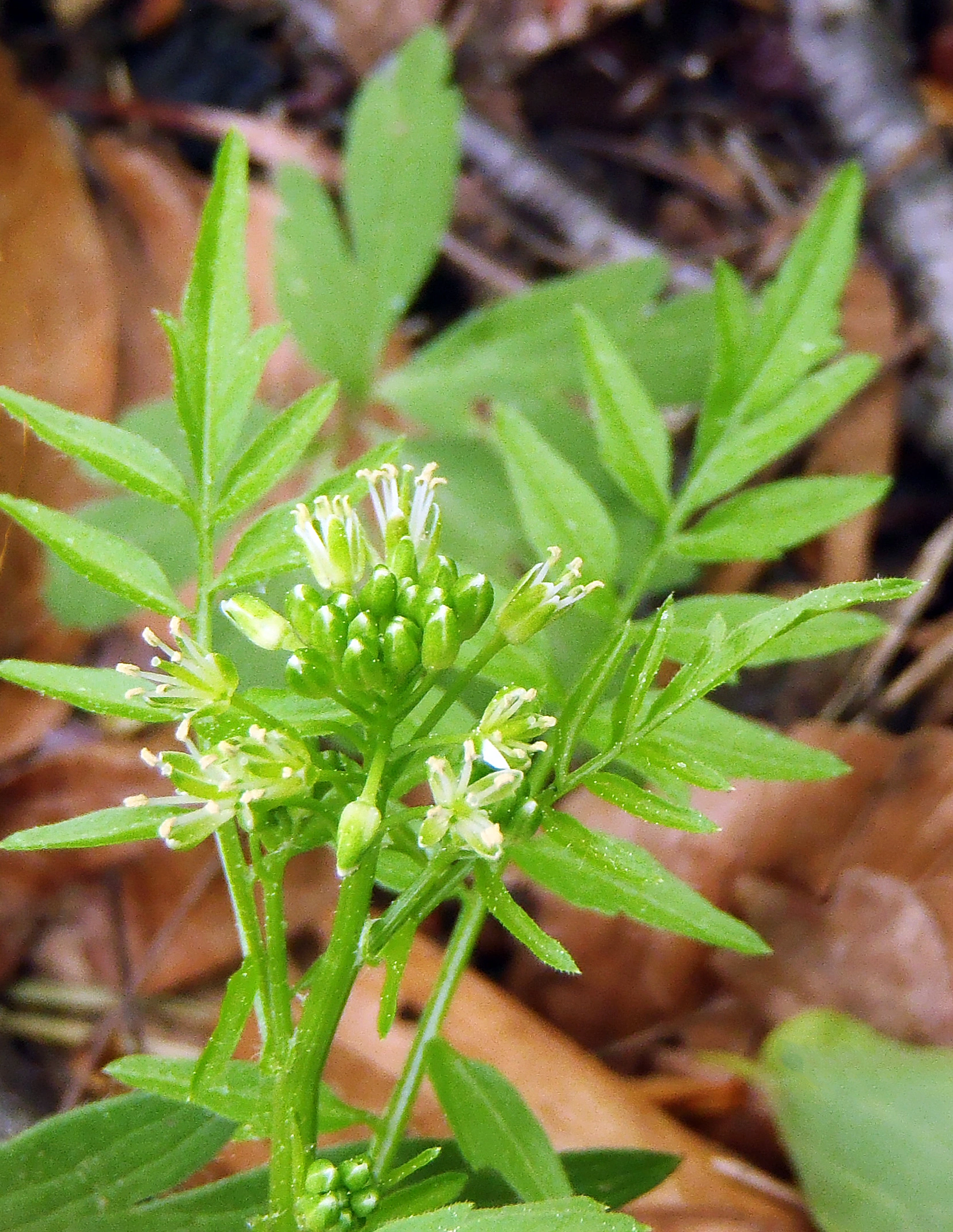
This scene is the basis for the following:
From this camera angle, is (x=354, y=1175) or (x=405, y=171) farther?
(x=405, y=171)

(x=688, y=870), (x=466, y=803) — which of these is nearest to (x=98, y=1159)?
(x=466, y=803)

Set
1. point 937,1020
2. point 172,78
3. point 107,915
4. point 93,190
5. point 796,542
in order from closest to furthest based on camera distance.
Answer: point 796,542, point 937,1020, point 107,915, point 93,190, point 172,78

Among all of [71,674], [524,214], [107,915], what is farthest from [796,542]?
[524,214]

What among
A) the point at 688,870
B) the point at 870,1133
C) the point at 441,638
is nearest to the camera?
the point at 441,638

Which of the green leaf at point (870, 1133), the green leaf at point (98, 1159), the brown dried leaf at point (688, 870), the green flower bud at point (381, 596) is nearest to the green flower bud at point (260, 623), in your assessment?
the green flower bud at point (381, 596)

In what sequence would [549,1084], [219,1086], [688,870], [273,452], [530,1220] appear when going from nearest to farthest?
[530,1220] → [219,1086] → [273,452] → [549,1084] → [688,870]

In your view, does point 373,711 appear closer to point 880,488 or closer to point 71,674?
point 71,674

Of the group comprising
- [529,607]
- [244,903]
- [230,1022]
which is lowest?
[230,1022]

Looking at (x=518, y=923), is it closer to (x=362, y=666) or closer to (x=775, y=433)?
(x=362, y=666)
